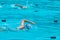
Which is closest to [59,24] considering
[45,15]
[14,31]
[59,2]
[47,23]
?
[47,23]

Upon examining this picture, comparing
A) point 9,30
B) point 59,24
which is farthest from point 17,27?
point 59,24

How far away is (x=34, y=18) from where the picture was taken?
555cm

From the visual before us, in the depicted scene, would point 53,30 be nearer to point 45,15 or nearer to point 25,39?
point 25,39

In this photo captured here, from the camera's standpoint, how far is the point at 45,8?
6.53 metres

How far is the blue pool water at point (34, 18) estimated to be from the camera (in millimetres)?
4438

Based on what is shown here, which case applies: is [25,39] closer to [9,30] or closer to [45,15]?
[9,30]

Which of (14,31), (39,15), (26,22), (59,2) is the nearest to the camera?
(14,31)

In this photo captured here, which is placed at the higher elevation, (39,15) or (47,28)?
(39,15)

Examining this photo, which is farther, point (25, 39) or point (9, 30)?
point (9, 30)

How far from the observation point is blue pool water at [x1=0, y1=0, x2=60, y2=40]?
14.6 ft

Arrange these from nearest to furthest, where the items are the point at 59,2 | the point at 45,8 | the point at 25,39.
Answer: the point at 25,39 → the point at 45,8 → the point at 59,2

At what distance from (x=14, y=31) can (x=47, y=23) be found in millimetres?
926

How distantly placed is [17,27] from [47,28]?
2.09 feet

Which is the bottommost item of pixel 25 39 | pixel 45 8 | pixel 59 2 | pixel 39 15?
pixel 25 39
